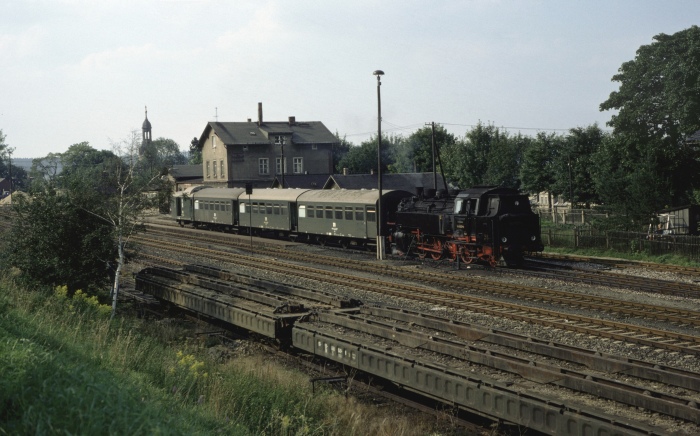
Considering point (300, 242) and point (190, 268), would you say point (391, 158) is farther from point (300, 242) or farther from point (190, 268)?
point (190, 268)

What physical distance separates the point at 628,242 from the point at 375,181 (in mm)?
25978

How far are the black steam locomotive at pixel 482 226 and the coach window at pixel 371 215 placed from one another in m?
3.46

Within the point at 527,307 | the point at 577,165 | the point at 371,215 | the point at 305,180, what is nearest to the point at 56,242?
the point at 527,307

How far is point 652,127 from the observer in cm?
4144

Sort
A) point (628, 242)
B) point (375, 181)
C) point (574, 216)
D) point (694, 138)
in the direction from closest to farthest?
point (628, 242)
point (694, 138)
point (574, 216)
point (375, 181)

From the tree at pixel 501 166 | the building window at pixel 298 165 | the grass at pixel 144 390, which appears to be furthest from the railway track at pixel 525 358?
the building window at pixel 298 165

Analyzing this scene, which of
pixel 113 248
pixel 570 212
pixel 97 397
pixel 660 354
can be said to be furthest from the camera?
pixel 570 212

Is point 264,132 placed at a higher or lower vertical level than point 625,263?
higher

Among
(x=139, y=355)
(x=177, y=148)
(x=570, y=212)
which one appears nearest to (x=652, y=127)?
(x=570, y=212)

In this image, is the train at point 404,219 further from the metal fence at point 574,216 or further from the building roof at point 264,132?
the building roof at point 264,132

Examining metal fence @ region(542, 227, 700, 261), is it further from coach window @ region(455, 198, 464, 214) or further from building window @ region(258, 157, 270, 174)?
building window @ region(258, 157, 270, 174)

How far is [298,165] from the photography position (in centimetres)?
7438

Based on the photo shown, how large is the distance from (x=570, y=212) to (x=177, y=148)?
168 metres

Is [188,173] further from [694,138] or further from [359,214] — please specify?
[694,138]
